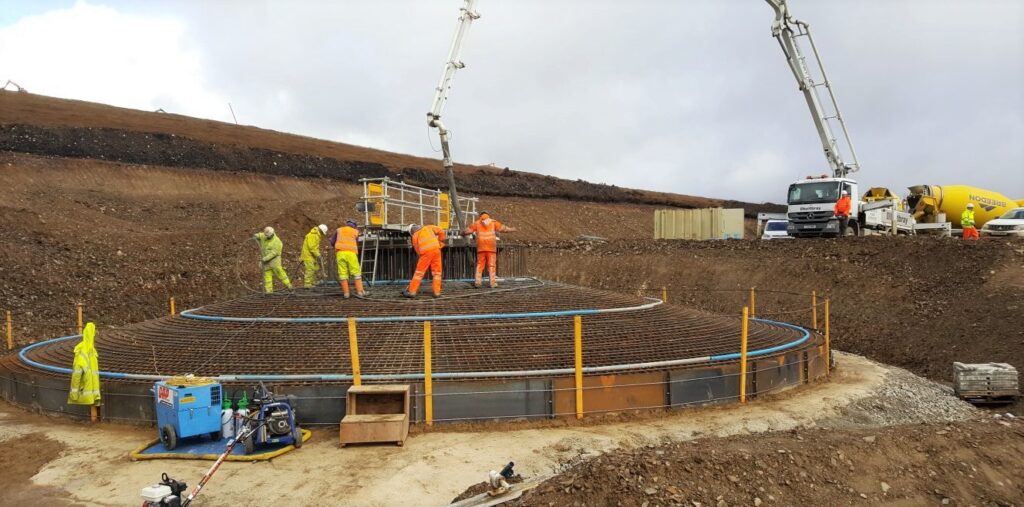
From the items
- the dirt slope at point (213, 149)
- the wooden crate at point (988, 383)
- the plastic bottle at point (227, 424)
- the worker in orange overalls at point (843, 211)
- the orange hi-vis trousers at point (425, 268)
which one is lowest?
the wooden crate at point (988, 383)

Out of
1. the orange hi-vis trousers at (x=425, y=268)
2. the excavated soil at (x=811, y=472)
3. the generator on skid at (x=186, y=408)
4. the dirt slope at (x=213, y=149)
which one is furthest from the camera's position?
the dirt slope at (x=213, y=149)

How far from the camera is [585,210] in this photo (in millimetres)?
43812

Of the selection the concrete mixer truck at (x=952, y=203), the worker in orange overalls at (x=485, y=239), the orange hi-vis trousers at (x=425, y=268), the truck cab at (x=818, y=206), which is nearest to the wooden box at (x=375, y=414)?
the orange hi-vis trousers at (x=425, y=268)

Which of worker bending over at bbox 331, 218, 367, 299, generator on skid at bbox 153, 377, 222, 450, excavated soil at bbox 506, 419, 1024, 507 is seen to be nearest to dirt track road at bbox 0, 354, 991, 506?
generator on skid at bbox 153, 377, 222, 450

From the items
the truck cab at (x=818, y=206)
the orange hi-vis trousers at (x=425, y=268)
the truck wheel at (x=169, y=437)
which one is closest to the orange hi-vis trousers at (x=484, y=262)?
the orange hi-vis trousers at (x=425, y=268)

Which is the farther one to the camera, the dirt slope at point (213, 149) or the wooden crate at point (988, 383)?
the dirt slope at point (213, 149)

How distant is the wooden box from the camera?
6863 millimetres

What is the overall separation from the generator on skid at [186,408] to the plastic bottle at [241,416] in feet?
0.78

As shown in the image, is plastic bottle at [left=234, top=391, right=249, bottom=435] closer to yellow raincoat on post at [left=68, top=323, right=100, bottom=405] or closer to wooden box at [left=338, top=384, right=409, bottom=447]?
wooden box at [left=338, top=384, right=409, bottom=447]

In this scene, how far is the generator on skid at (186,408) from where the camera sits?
680 cm

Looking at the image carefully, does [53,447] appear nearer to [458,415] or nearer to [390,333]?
[390,333]

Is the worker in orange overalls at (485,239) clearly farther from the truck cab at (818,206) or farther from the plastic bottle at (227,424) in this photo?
the truck cab at (818,206)

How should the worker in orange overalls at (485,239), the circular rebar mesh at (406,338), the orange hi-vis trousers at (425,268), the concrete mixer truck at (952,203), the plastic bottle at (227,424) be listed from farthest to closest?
the concrete mixer truck at (952,203) < the worker in orange overalls at (485,239) < the orange hi-vis trousers at (425,268) < the circular rebar mesh at (406,338) < the plastic bottle at (227,424)

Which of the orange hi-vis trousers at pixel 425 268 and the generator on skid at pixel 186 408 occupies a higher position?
the orange hi-vis trousers at pixel 425 268
